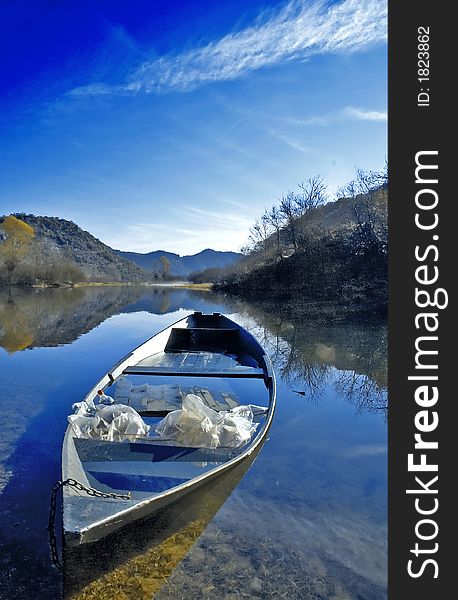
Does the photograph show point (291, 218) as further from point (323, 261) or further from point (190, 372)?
point (190, 372)

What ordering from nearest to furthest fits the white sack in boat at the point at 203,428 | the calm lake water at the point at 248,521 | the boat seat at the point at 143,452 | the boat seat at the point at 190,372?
1. the calm lake water at the point at 248,521
2. the boat seat at the point at 143,452
3. the white sack in boat at the point at 203,428
4. the boat seat at the point at 190,372

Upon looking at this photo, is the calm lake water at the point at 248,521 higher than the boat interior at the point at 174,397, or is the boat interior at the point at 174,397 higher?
the boat interior at the point at 174,397

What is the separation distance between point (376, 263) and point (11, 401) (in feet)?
116

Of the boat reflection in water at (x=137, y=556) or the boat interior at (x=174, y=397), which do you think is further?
the boat interior at (x=174, y=397)

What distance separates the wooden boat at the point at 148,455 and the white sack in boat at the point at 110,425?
14cm

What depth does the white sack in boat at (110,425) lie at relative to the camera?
4.80 metres

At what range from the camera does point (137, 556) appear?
3.25 metres

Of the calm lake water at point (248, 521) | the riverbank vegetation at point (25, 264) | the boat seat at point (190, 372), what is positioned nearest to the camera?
the calm lake water at point (248, 521)

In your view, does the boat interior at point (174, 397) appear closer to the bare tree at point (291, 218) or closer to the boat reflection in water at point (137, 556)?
the boat reflection in water at point (137, 556)

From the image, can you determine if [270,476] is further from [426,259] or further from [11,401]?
[11,401]

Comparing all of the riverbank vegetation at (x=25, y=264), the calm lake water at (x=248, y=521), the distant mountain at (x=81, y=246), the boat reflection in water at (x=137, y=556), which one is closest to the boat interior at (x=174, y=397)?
the boat reflection in water at (x=137, y=556)

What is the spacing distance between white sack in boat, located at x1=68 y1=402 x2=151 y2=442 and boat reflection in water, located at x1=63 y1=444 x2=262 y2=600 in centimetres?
139

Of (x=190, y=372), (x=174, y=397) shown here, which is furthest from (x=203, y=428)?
(x=190, y=372)

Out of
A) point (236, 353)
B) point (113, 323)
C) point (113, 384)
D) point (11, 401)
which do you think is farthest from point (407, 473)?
point (113, 323)
